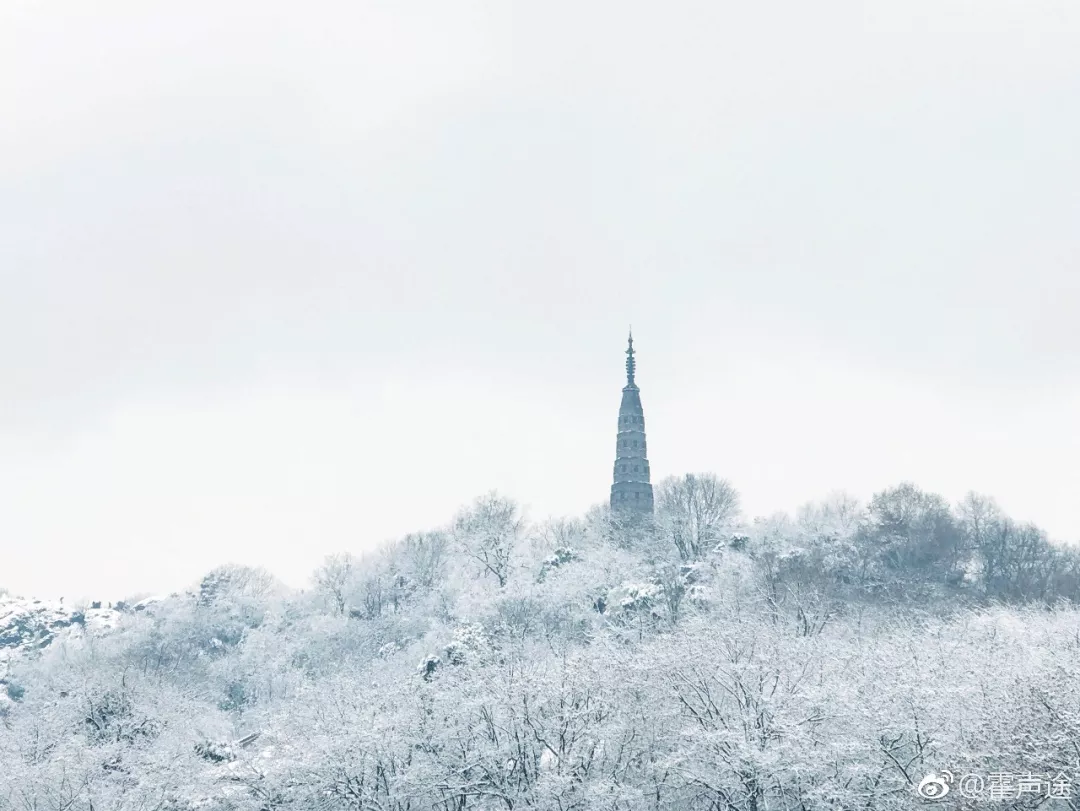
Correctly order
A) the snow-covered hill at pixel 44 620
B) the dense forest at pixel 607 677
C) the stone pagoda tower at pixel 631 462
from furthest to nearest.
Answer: the snow-covered hill at pixel 44 620 < the stone pagoda tower at pixel 631 462 < the dense forest at pixel 607 677

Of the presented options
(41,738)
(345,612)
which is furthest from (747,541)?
(41,738)

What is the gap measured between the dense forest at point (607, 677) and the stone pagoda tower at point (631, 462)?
8.74 ft

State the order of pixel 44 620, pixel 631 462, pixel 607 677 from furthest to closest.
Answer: pixel 44 620, pixel 631 462, pixel 607 677

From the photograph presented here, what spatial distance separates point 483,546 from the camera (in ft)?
342

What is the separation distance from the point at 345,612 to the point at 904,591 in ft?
162

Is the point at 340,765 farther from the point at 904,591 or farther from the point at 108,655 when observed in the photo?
the point at 108,655

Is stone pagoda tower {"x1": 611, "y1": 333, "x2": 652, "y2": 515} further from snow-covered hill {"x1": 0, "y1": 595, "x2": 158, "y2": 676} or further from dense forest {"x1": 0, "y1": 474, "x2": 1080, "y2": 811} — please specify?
snow-covered hill {"x1": 0, "y1": 595, "x2": 158, "y2": 676}

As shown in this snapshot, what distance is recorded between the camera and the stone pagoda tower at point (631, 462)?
111 metres

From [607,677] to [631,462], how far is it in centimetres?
6452

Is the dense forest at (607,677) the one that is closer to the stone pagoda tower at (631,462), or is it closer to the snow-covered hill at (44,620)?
the stone pagoda tower at (631,462)

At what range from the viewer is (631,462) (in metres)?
114

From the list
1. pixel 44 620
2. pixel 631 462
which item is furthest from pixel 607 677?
pixel 44 620

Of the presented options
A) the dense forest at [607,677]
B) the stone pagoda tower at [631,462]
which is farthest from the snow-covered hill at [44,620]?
the stone pagoda tower at [631,462]

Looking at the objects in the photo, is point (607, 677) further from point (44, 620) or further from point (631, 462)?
point (44, 620)
